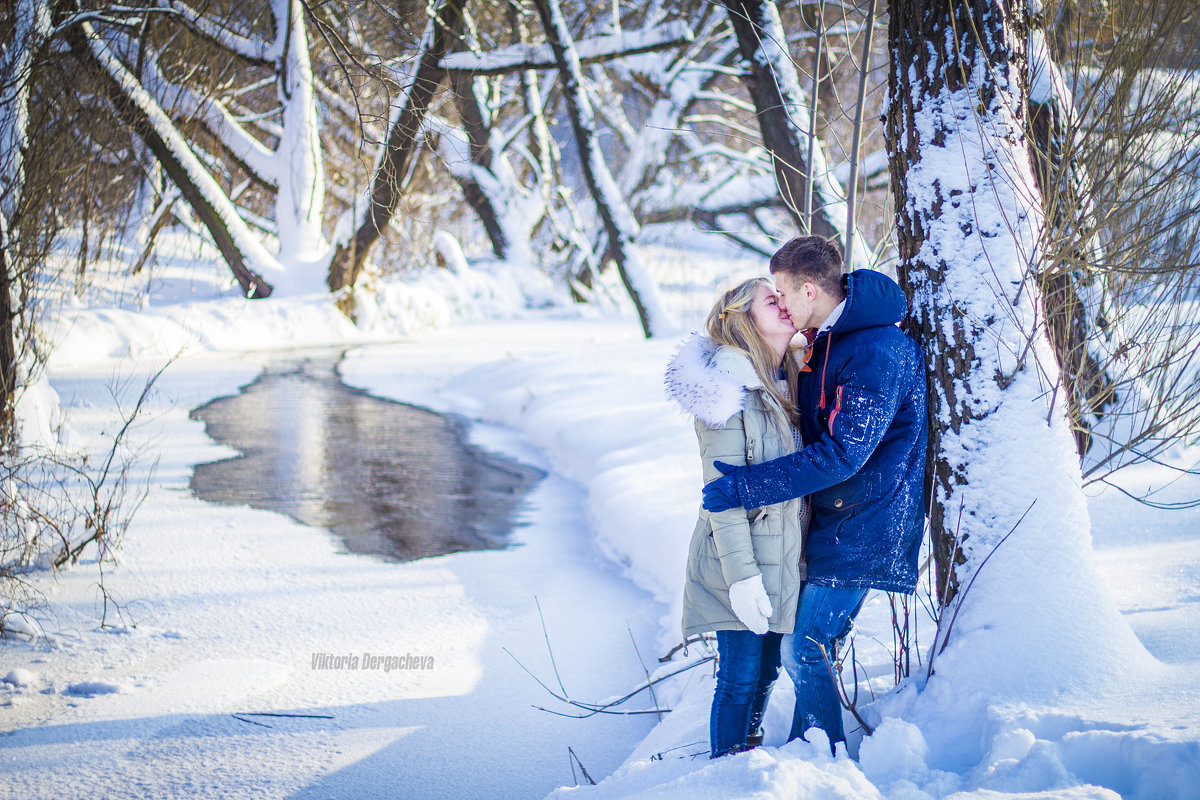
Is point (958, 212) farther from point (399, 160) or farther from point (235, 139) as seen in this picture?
point (235, 139)

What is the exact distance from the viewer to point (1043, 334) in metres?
2.36

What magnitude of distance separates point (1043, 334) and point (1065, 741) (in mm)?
1094

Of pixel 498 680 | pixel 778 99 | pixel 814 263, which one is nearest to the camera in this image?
pixel 814 263

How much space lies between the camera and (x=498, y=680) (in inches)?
133

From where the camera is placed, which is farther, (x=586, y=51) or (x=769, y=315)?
(x=586, y=51)

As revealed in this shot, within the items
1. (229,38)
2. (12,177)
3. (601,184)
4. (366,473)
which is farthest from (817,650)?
(229,38)

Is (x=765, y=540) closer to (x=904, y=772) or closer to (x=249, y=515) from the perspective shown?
(x=904, y=772)

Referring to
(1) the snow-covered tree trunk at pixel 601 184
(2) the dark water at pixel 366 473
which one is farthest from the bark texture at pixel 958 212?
(1) the snow-covered tree trunk at pixel 601 184

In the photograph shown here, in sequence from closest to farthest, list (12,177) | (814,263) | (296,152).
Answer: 1. (814,263)
2. (12,177)
3. (296,152)

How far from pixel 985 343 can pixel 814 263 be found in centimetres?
60

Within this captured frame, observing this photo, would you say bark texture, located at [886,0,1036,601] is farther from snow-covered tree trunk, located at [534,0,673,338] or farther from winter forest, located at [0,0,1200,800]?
snow-covered tree trunk, located at [534,0,673,338]

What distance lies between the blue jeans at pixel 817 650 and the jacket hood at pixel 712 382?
0.53m

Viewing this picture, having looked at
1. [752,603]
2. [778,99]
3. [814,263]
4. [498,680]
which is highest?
[778,99]

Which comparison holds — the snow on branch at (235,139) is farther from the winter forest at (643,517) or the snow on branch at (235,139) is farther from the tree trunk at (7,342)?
the tree trunk at (7,342)
